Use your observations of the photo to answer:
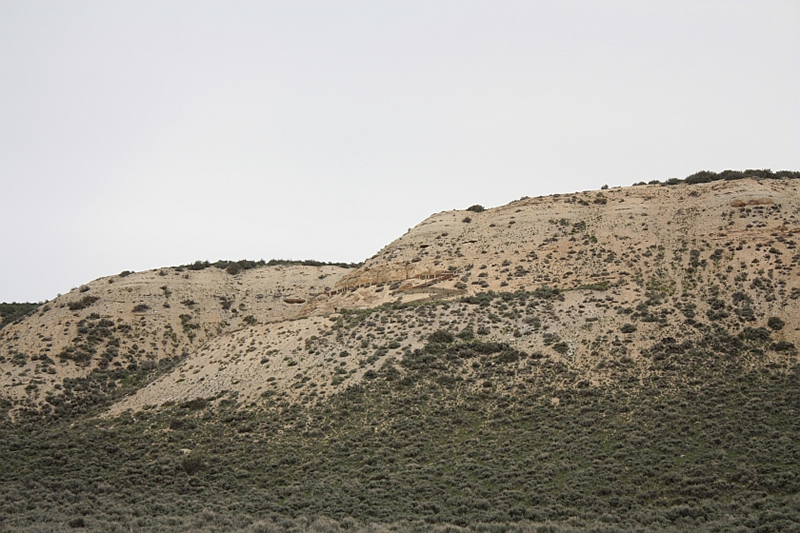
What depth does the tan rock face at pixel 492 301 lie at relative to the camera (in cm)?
3809

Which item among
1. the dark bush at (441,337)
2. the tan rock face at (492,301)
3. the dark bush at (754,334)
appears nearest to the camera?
the dark bush at (754,334)

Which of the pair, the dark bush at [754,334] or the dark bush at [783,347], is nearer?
the dark bush at [783,347]

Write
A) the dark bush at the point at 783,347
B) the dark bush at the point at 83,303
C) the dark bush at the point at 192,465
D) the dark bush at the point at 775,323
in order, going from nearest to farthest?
1. the dark bush at the point at 192,465
2. the dark bush at the point at 783,347
3. the dark bush at the point at 775,323
4. the dark bush at the point at 83,303

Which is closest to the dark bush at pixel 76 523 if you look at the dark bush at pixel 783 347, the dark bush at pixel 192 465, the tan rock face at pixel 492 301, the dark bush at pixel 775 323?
the dark bush at pixel 192 465

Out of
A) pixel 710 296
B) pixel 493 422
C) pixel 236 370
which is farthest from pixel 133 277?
pixel 710 296

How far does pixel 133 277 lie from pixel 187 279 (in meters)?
4.18

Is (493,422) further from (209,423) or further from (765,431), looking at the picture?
(209,423)

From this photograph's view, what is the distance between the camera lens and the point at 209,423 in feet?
117

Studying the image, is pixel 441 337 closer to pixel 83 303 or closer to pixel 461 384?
pixel 461 384

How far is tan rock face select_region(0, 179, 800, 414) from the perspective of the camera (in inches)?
1500

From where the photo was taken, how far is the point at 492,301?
43.2 m

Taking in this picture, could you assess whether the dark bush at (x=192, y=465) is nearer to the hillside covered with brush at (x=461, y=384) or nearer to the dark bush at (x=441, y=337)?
Answer: the hillside covered with brush at (x=461, y=384)

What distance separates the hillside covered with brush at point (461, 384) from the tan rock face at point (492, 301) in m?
0.17

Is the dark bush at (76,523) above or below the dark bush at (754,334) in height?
below
